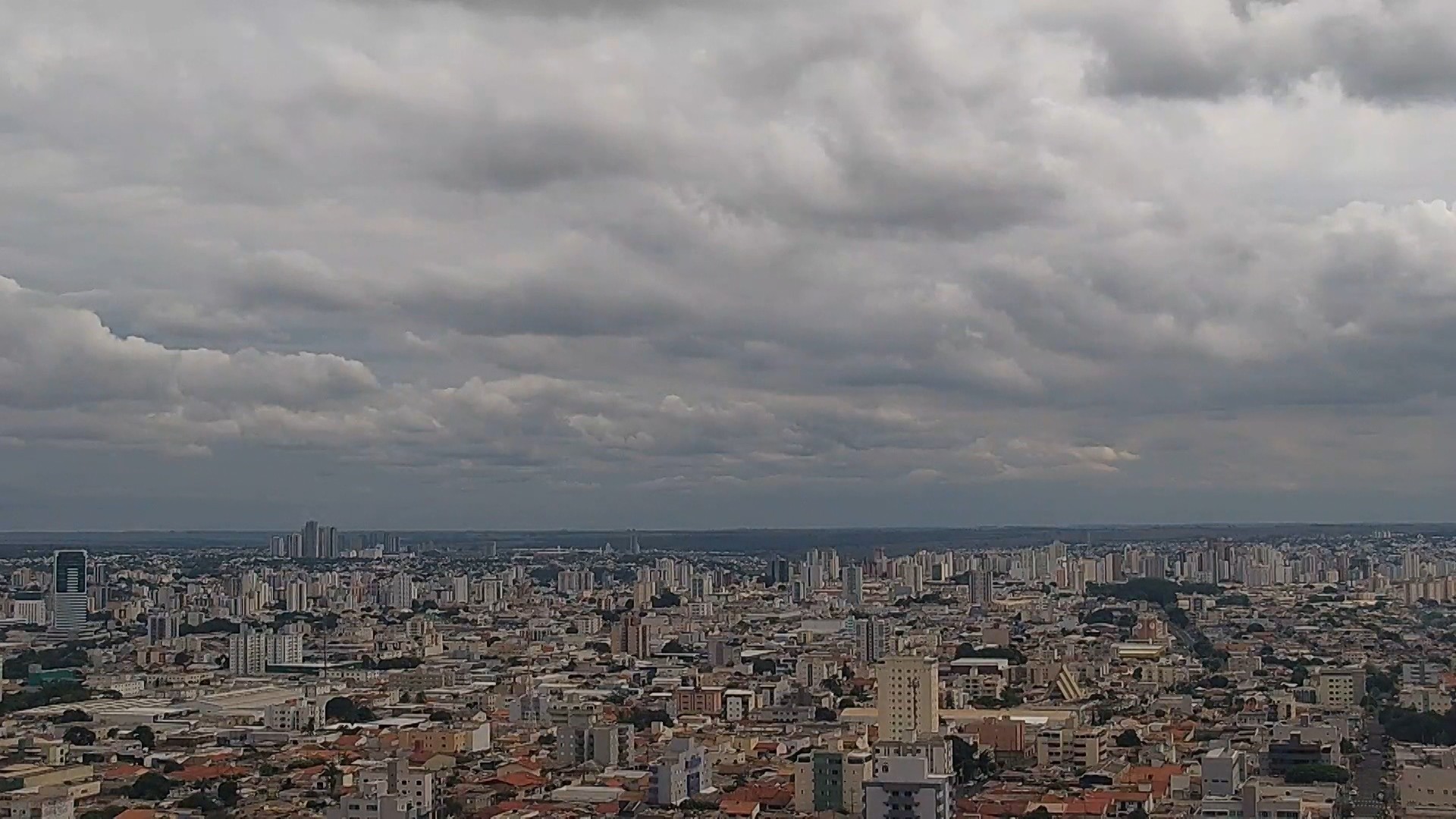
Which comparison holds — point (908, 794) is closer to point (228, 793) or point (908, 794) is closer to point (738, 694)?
point (228, 793)

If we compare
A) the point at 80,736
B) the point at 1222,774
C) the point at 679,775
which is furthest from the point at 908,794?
the point at 80,736

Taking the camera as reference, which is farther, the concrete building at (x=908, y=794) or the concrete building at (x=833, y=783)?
the concrete building at (x=833, y=783)

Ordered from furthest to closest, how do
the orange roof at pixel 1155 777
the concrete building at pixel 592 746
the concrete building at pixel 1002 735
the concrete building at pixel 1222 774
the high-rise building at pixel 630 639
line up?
the high-rise building at pixel 630 639
the concrete building at pixel 1002 735
the concrete building at pixel 592 746
the orange roof at pixel 1155 777
the concrete building at pixel 1222 774

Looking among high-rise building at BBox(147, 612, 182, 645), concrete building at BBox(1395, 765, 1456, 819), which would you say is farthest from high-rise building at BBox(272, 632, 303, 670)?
concrete building at BBox(1395, 765, 1456, 819)

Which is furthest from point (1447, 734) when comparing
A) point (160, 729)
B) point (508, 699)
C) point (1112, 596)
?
point (1112, 596)

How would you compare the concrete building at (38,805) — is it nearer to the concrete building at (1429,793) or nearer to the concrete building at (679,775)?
the concrete building at (679,775)

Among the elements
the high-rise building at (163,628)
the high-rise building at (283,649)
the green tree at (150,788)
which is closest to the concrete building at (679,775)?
the green tree at (150,788)

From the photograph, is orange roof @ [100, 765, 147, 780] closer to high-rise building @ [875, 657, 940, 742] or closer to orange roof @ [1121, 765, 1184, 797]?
high-rise building @ [875, 657, 940, 742]
